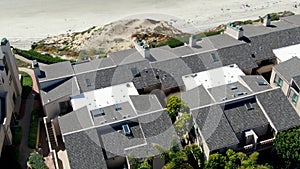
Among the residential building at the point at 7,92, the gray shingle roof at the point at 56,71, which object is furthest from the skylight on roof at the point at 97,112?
the residential building at the point at 7,92

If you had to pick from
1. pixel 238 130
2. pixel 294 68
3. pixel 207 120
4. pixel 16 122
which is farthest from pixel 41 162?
pixel 294 68

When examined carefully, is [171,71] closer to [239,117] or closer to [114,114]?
[114,114]

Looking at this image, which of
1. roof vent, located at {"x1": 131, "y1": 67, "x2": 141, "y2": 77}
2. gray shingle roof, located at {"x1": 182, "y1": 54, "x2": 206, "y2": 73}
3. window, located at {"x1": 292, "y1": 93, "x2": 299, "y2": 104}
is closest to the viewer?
window, located at {"x1": 292, "y1": 93, "x2": 299, "y2": 104}

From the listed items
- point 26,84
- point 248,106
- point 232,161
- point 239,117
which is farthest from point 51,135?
point 248,106

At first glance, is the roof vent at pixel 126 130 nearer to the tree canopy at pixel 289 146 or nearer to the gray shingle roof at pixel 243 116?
the gray shingle roof at pixel 243 116

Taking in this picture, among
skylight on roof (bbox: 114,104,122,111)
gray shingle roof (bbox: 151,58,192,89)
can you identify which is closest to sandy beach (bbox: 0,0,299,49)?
gray shingle roof (bbox: 151,58,192,89)

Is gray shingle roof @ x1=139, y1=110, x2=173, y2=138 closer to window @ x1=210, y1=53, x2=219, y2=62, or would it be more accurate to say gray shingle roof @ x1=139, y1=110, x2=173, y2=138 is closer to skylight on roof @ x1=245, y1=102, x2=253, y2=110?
skylight on roof @ x1=245, y1=102, x2=253, y2=110
